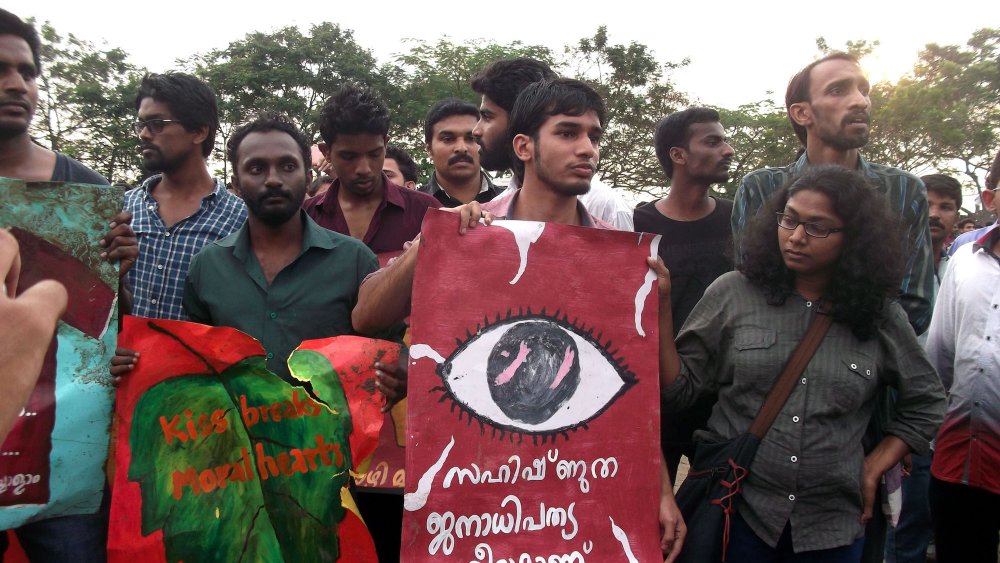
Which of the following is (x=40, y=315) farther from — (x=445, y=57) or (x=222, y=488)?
(x=445, y=57)

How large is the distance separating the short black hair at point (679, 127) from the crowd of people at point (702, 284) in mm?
512

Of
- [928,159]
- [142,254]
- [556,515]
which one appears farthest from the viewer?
[928,159]

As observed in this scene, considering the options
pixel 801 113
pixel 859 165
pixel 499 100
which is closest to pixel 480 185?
pixel 499 100

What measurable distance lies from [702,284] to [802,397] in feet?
3.65

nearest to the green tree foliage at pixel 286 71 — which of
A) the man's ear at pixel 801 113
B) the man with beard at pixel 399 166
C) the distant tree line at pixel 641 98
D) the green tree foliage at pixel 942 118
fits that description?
the distant tree line at pixel 641 98

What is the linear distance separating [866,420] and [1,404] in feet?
7.84

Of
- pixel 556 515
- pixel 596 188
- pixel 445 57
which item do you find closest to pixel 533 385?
pixel 556 515

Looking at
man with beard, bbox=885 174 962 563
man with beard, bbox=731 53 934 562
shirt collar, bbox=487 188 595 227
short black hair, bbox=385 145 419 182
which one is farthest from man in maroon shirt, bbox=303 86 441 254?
man with beard, bbox=885 174 962 563

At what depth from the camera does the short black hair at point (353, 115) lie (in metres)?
3.87

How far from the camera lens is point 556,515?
7.51ft

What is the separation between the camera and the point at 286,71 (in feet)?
87.3

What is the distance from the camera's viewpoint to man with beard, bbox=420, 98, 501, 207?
4.67m

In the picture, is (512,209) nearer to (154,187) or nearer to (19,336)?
(19,336)

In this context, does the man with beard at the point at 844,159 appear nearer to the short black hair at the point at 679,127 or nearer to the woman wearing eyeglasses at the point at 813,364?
the woman wearing eyeglasses at the point at 813,364
